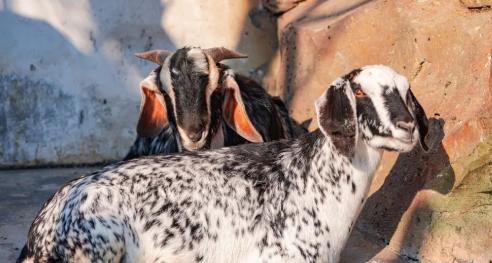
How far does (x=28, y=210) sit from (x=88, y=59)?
225 centimetres

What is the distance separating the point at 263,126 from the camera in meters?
7.16

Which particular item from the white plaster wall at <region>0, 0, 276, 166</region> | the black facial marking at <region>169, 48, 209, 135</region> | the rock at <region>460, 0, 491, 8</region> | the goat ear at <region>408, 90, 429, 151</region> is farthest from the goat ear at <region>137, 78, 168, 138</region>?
the white plaster wall at <region>0, 0, 276, 166</region>

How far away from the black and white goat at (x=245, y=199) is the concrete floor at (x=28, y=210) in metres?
0.98

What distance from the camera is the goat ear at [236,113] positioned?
637 cm

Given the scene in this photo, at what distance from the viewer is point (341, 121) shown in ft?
16.1

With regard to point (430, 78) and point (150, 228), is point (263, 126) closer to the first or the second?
point (430, 78)

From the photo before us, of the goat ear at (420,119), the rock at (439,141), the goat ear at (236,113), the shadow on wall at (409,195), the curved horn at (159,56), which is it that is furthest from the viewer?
the curved horn at (159,56)

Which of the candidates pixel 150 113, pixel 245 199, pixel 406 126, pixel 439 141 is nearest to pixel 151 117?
pixel 150 113

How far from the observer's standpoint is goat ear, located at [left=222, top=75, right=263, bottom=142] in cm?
637

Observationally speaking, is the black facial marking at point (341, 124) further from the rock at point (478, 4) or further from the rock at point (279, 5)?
the rock at point (279, 5)

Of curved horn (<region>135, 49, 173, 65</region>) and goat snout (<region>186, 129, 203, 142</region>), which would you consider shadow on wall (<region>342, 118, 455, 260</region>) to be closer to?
goat snout (<region>186, 129, 203, 142</region>)

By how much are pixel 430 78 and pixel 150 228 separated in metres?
2.37

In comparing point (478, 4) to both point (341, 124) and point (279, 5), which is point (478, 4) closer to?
point (341, 124)

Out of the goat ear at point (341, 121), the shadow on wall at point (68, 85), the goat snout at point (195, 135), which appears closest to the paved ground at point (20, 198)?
the shadow on wall at point (68, 85)
